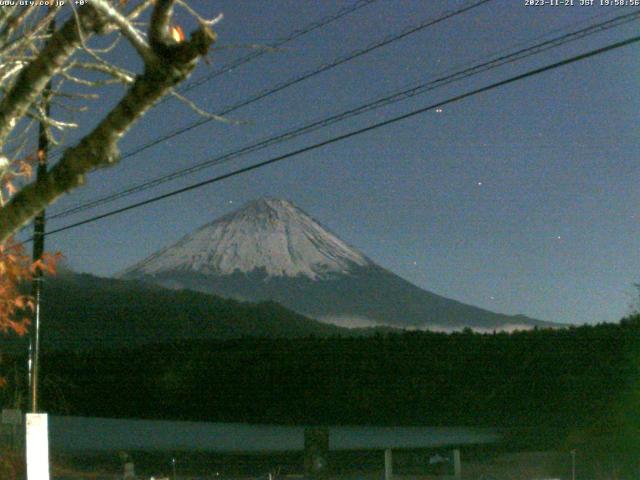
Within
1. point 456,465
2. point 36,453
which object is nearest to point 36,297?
point 36,453

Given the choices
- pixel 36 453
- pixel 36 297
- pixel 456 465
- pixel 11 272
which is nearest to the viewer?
pixel 11 272

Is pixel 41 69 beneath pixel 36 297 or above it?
above

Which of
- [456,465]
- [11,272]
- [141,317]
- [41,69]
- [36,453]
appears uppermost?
[141,317]

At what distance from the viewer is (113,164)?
507 cm

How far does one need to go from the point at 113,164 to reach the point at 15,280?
5.15 meters

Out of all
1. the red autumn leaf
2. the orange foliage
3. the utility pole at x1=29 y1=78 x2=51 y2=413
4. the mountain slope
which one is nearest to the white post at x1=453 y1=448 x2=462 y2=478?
the utility pole at x1=29 y1=78 x2=51 y2=413

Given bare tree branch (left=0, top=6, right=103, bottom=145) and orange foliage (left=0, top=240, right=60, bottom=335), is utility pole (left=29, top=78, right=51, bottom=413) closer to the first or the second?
orange foliage (left=0, top=240, right=60, bottom=335)

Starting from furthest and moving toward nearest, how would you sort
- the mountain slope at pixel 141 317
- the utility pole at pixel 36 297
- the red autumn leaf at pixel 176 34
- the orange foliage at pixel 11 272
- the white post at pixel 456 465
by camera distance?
the mountain slope at pixel 141 317 → the utility pole at pixel 36 297 → the white post at pixel 456 465 → the orange foliage at pixel 11 272 → the red autumn leaf at pixel 176 34

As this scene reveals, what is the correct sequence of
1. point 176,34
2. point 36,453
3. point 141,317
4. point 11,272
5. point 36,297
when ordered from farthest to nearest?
point 141,317, point 36,297, point 36,453, point 11,272, point 176,34

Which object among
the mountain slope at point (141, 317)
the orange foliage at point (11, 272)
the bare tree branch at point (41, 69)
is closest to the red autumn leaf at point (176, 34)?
the bare tree branch at point (41, 69)

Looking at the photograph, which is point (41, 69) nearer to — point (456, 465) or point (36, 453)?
point (36, 453)

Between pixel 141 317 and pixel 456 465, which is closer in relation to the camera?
pixel 456 465

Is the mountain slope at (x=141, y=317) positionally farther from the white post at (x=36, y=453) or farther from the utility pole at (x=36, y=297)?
the white post at (x=36, y=453)

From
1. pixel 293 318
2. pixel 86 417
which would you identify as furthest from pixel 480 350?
pixel 293 318
